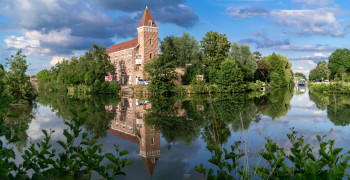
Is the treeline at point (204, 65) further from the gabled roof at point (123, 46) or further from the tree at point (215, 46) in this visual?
the gabled roof at point (123, 46)

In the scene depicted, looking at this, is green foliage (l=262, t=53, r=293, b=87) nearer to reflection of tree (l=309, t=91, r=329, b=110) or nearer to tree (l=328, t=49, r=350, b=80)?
tree (l=328, t=49, r=350, b=80)

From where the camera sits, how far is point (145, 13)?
147ft

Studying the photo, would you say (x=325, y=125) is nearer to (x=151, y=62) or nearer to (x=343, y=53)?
(x=151, y=62)

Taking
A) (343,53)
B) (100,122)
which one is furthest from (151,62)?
(343,53)

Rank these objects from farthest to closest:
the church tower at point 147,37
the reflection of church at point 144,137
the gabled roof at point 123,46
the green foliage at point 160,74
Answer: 1. the gabled roof at point 123,46
2. the church tower at point 147,37
3. the green foliage at point 160,74
4. the reflection of church at point 144,137

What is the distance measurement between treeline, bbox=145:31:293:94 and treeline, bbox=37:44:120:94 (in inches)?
318

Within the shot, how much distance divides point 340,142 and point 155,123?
661 centimetres

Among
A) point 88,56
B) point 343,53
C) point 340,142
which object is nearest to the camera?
point 340,142

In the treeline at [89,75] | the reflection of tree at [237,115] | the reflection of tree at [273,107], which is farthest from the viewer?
the treeline at [89,75]

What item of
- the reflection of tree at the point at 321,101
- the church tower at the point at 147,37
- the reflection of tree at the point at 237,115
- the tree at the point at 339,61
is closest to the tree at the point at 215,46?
the church tower at the point at 147,37

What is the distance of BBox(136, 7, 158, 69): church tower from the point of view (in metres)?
43.9

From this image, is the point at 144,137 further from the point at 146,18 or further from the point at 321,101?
the point at 146,18

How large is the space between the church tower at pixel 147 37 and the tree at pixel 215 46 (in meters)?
8.84

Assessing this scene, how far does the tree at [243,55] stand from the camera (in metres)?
48.6
